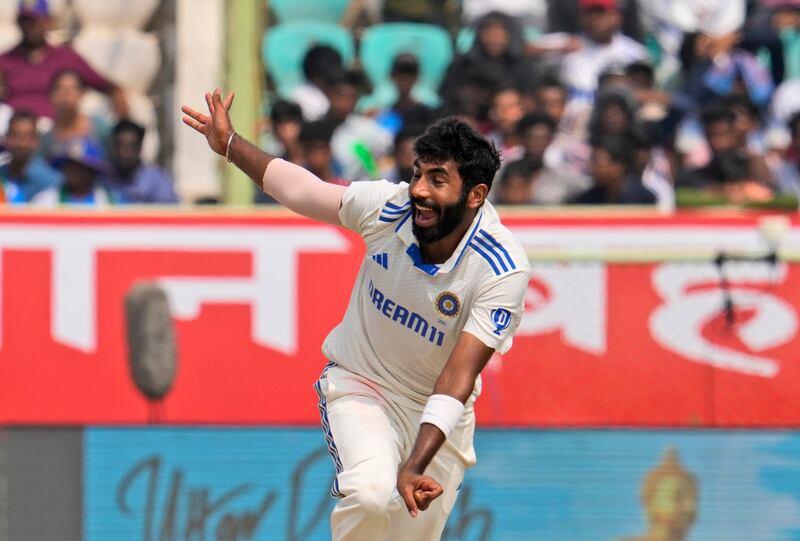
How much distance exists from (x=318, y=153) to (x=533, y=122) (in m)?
1.35

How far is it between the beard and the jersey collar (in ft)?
→ 0.22

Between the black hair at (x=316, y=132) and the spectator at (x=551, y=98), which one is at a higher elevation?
the spectator at (x=551, y=98)

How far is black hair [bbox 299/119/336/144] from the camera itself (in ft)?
28.2

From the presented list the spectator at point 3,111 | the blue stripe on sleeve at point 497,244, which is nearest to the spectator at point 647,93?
the spectator at point 3,111

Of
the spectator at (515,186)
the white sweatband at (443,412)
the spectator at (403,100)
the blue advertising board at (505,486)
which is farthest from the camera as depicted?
the spectator at (403,100)

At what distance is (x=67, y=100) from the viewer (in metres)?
9.20

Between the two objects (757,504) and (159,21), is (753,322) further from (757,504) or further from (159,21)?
(159,21)

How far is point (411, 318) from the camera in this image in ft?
17.1

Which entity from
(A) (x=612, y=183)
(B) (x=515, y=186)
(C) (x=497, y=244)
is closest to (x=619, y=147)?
(A) (x=612, y=183)

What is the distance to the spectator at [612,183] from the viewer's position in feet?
27.0

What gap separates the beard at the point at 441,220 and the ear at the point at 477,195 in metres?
0.02

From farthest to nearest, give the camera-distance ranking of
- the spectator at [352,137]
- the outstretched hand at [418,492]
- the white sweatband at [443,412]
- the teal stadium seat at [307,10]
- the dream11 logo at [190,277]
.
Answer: the teal stadium seat at [307,10] → the spectator at [352,137] → the dream11 logo at [190,277] → the white sweatband at [443,412] → the outstretched hand at [418,492]

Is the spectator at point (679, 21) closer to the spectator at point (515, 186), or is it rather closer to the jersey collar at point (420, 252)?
the spectator at point (515, 186)

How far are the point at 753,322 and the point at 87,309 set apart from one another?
343 cm
